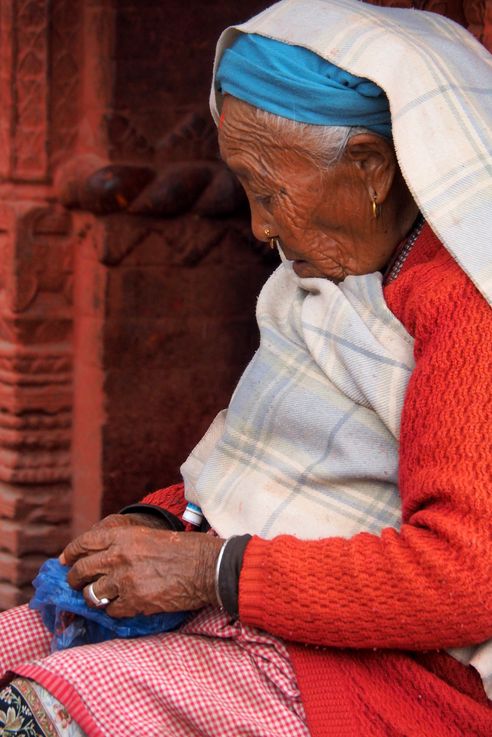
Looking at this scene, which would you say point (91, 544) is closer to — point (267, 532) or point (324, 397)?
point (267, 532)

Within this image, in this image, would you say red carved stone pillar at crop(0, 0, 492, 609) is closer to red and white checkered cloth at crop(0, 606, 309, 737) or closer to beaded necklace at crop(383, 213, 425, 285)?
beaded necklace at crop(383, 213, 425, 285)

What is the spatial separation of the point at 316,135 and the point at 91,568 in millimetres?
833

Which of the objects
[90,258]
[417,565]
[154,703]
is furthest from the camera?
[90,258]

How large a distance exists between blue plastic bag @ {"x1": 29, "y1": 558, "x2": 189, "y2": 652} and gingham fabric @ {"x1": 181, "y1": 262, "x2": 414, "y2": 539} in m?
0.20

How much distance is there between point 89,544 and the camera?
2.04m

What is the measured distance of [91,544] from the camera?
2043mm

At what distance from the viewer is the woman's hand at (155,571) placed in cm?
194

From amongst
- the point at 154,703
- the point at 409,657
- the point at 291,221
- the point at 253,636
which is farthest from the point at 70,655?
the point at 291,221

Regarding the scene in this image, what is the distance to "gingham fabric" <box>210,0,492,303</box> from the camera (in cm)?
189

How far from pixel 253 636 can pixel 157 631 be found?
0.19 m

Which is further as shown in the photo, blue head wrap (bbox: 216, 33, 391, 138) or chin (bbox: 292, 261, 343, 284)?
chin (bbox: 292, 261, 343, 284)

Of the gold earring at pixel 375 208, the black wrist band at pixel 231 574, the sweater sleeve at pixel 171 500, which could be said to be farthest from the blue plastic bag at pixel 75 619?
the gold earring at pixel 375 208

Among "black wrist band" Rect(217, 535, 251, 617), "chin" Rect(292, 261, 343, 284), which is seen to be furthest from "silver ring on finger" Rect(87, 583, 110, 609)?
"chin" Rect(292, 261, 343, 284)

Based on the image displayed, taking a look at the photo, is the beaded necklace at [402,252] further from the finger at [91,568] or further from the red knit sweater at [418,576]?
the finger at [91,568]
